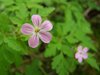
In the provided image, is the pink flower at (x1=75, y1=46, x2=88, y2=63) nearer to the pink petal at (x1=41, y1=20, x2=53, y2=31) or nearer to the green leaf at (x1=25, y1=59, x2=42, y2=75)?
the green leaf at (x1=25, y1=59, x2=42, y2=75)

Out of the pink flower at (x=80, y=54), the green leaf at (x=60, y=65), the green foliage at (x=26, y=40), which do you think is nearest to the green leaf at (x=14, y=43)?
the green foliage at (x=26, y=40)

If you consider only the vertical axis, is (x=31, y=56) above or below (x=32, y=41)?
below

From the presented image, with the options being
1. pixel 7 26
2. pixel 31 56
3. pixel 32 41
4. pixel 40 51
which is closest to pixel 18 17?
pixel 7 26

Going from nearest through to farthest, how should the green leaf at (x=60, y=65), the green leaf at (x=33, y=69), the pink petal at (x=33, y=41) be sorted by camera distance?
the pink petal at (x=33, y=41)
the green leaf at (x=60, y=65)
the green leaf at (x=33, y=69)

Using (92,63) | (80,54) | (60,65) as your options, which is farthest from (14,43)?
(92,63)

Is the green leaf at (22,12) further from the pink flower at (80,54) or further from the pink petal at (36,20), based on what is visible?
the pink flower at (80,54)

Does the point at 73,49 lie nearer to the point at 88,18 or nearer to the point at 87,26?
the point at 87,26

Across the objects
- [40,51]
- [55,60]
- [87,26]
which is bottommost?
[40,51]
